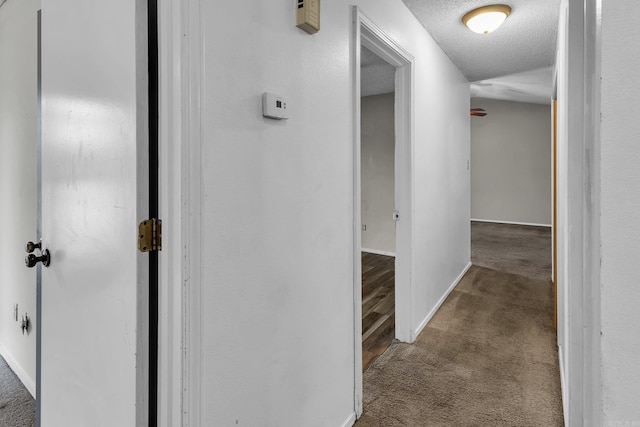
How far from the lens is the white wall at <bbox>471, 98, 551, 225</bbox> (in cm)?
795

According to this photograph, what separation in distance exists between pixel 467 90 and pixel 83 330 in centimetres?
452

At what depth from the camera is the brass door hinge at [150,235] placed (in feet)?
3.13

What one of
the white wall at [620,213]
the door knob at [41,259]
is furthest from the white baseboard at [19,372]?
the white wall at [620,213]

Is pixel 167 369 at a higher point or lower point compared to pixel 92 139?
lower

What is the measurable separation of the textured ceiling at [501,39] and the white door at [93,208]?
201cm

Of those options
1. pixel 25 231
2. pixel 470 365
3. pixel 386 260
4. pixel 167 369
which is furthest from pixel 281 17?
pixel 386 260

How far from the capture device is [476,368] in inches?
88.2

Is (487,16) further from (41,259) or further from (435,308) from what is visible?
(41,259)

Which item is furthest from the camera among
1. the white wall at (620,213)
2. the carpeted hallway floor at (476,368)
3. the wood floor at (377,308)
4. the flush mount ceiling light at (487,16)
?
the wood floor at (377,308)

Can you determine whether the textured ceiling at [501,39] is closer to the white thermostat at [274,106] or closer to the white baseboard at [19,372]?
the white thermostat at [274,106]

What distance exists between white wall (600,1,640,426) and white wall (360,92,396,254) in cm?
471

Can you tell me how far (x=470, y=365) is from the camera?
2277 millimetres

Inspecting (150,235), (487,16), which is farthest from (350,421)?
(487,16)

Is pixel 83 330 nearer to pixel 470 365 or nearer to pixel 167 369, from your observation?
pixel 167 369
